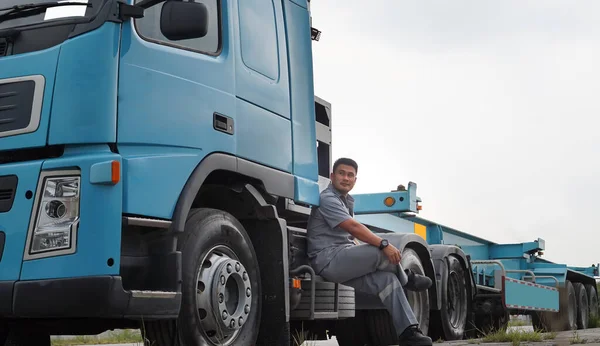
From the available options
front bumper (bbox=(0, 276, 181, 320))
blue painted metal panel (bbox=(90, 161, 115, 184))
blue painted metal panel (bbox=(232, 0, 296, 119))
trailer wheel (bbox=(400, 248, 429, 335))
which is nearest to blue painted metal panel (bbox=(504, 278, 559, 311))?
trailer wheel (bbox=(400, 248, 429, 335))

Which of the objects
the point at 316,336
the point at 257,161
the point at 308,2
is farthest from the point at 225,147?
the point at 316,336

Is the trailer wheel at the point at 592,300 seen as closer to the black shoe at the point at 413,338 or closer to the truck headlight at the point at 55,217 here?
the black shoe at the point at 413,338

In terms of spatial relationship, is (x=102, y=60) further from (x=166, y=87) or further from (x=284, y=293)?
(x=284, y=293)

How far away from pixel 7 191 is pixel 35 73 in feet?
2.13

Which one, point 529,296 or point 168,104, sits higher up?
point 168,104

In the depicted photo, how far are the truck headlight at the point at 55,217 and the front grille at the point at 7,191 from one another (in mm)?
159

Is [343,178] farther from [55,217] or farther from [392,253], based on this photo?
[55,217]

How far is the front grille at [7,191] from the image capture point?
4.57 m

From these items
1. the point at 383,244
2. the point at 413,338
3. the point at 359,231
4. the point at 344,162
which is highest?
the point at 344,162

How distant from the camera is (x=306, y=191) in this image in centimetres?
649

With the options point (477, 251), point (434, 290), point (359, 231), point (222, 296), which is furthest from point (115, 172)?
point (477, 251)

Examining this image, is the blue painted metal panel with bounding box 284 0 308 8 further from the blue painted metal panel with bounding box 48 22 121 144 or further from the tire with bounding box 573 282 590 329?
the tire with bounding box 573 282 590 329

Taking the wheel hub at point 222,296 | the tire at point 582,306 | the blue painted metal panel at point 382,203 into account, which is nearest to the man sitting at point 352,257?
the wheel hub at point 222,296

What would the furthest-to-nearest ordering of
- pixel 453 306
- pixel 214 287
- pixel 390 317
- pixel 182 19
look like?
pixel 453 306, pixel 390 317, pixel 214 287, pixel 182 19
